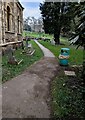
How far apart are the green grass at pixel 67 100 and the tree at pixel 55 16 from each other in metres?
25.0

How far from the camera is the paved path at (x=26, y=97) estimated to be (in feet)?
16.6

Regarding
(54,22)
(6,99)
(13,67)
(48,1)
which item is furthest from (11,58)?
(48,1)

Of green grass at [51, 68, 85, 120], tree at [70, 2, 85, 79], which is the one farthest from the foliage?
green grass at [51, 68, 85, 120]

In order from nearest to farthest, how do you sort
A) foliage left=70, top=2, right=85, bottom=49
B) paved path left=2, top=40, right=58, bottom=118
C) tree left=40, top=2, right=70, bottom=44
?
1. paved path left=2, top=40, right=58, bottom=118
2. foliage left=70, top=2, right=85, bottom=49
3. tree left=40, top=2, right=70, bottom=44

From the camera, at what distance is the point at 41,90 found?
6.91 meters

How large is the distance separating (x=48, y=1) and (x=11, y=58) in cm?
2502

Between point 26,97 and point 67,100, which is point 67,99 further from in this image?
point 26,97

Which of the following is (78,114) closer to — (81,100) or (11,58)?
(81,100)

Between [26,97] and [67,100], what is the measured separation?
1.39 metres

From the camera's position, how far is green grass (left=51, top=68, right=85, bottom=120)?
16.9 feet

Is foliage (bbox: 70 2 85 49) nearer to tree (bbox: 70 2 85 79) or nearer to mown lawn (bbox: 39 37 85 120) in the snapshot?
tree (bbox: 70 2 85 79)

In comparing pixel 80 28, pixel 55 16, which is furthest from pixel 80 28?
pixel 55 16

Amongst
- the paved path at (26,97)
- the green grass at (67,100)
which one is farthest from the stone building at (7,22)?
the green grass at (67,100)

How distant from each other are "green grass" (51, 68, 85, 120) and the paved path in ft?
0.83
